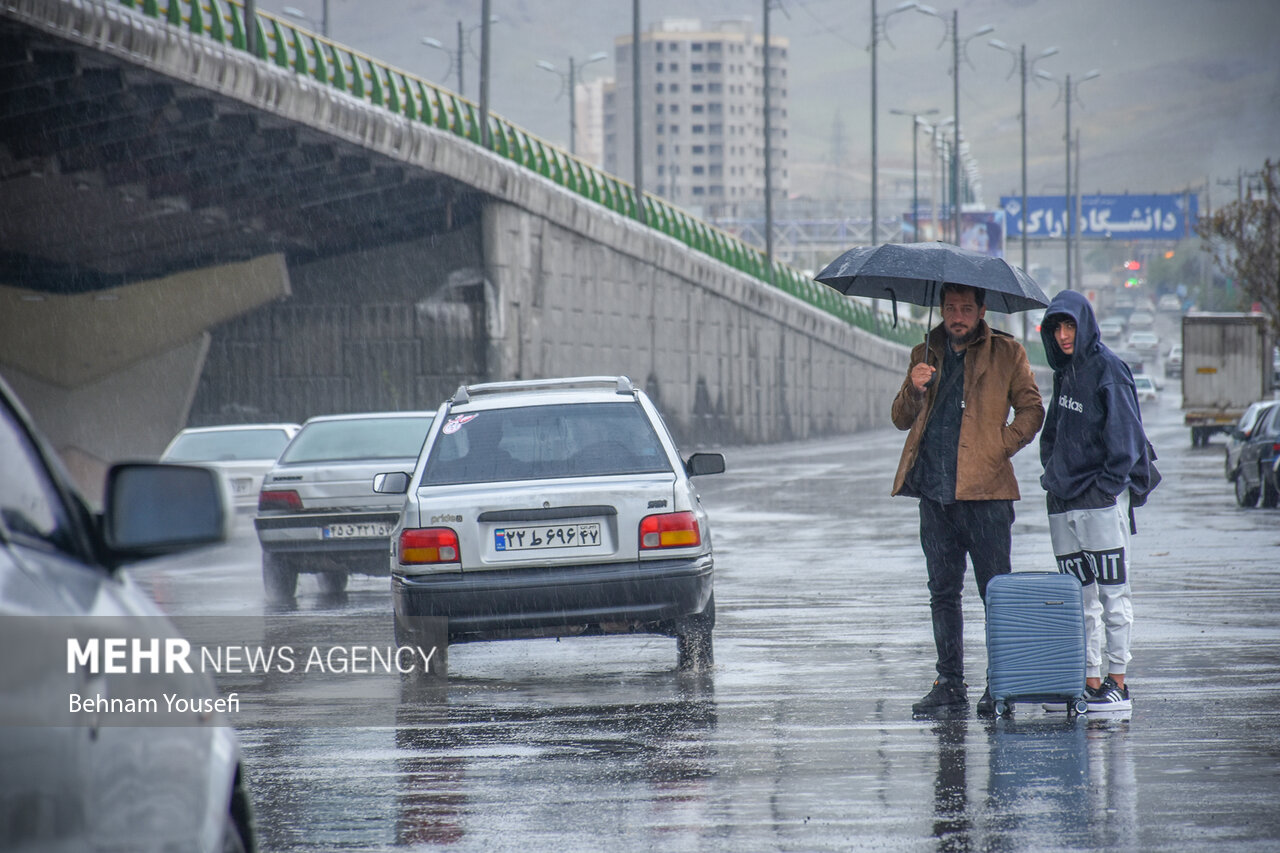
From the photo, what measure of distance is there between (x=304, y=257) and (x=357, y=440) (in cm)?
2858

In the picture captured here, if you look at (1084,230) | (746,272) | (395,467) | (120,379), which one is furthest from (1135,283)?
(395,467)

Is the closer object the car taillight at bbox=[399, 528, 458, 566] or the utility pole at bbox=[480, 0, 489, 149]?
the car taillight at bbox=[399, 528, 458, 566]

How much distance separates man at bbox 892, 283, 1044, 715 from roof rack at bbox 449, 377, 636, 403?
2115 millimetres

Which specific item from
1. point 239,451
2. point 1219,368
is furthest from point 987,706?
point 1219,368

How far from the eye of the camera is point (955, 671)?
7344 mm

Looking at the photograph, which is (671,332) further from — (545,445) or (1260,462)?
(545,445)

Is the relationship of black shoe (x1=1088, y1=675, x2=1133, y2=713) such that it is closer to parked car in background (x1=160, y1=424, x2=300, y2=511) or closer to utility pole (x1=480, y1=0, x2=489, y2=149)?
parked car in background (x1=160, y1=424, x2=300, y2=511)

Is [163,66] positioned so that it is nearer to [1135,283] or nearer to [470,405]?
[470,405]

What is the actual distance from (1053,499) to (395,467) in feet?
22.0

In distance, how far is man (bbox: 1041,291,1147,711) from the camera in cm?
704

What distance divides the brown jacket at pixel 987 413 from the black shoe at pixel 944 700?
0.85 meters

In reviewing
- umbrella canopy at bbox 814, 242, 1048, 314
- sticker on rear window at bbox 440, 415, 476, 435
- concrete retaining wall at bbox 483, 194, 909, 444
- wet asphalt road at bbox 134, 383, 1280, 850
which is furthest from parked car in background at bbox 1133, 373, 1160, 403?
umbrella canopy at bbox 814, 242, 1048, 314

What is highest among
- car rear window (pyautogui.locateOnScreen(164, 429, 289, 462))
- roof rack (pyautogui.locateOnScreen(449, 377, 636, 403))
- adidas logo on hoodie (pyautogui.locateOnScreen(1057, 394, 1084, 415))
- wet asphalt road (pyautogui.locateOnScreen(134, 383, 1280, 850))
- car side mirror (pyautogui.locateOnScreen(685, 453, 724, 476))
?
roof rack (pyautogui.locateOnScreen(449, 377, 636, 403))

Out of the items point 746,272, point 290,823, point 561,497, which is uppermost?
point 746,272
